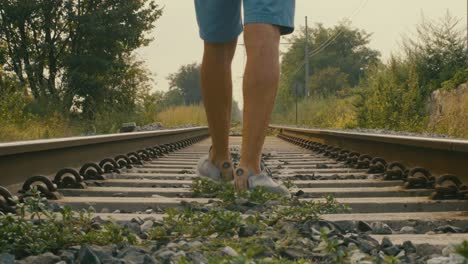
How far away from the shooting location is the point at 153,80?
103 ft

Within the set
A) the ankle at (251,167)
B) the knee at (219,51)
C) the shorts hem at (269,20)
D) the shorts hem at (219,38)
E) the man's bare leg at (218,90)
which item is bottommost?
the ankle at (251,167)

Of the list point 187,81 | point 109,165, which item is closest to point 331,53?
point 187,81

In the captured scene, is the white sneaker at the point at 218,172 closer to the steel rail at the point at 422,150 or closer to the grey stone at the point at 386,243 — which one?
the steel rail at the point at 422,150

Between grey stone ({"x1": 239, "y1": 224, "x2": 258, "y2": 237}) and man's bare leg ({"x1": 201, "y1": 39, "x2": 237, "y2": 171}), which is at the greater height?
man's bare leg ({"x1": 201, "y1": 39, "x2": 237, "y2": 171})

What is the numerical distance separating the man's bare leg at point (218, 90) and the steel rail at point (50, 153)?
104 cm

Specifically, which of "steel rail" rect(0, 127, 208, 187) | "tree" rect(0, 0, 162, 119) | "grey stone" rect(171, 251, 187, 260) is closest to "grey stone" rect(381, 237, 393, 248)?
"grey stone" rect(171, 251, 187, 260)

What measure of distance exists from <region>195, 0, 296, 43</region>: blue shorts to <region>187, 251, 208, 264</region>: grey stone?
1.45m

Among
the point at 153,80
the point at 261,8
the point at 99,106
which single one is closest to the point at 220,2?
the point at 261,8

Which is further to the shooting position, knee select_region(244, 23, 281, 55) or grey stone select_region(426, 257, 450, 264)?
knee select_region(244, 23, 281, 55)

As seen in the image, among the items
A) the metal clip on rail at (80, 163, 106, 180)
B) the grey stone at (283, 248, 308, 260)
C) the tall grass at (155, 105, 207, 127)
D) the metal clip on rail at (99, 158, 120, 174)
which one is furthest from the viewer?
the tall grass at (155, 105, 207, 127)

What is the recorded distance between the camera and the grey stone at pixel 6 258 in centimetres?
171

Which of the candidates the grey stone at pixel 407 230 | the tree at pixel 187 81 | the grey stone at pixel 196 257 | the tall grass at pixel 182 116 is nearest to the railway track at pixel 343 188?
the grey stone at pixel 407 230

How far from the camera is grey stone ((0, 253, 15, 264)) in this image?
1.71 metres

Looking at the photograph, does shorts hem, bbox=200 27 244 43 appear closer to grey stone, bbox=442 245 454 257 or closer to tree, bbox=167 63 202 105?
grey stone, bbox=442 245 454 257
